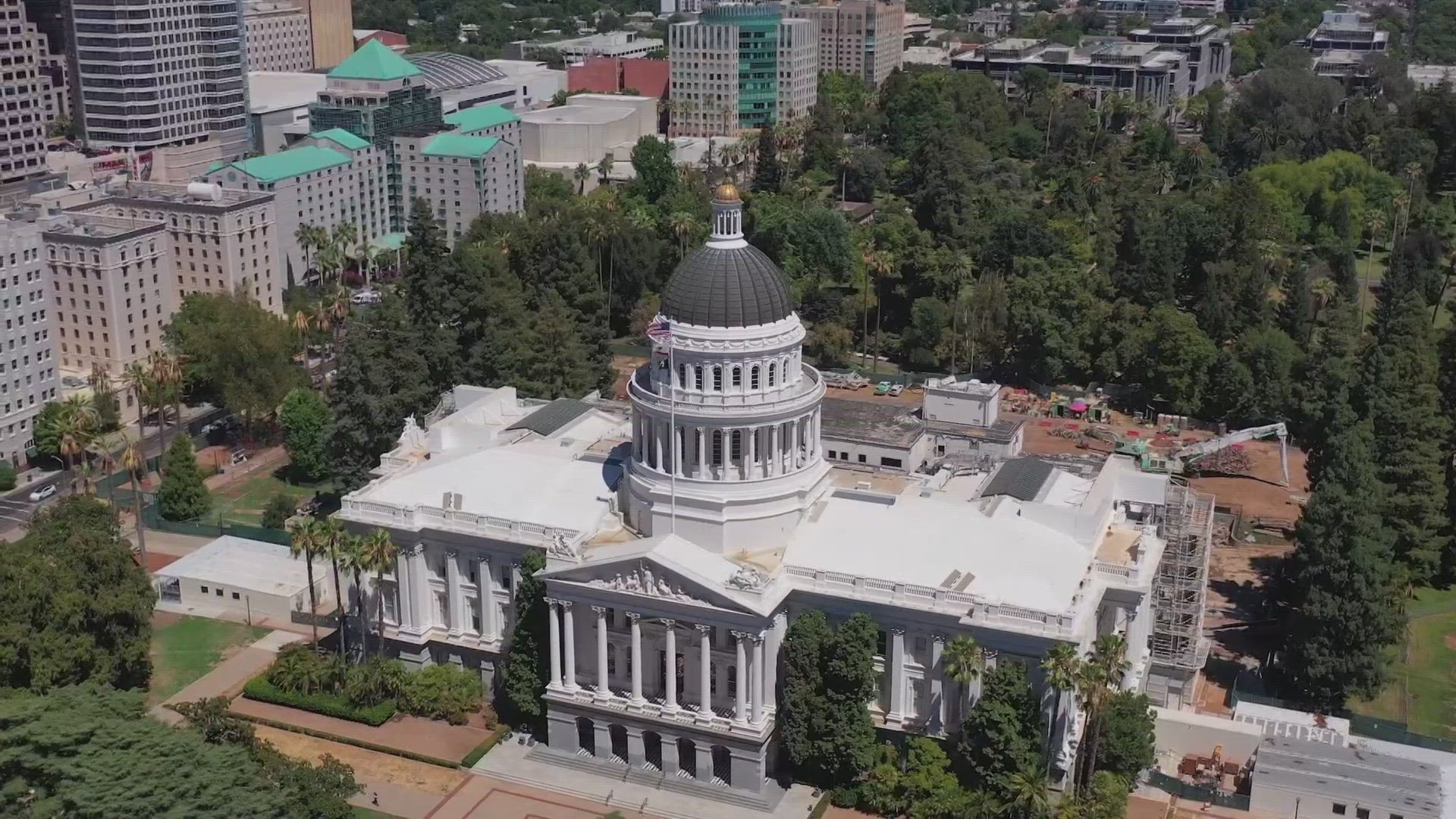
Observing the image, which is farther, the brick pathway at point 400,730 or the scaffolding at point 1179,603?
the scaffolding at point 1179,603

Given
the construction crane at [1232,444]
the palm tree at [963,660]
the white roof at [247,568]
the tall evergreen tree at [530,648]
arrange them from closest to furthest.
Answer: the palm tree at [963,660]
the tall evergreen tree at [530,648]
the white roof at [247,568]
the construction crane at [1232,444]

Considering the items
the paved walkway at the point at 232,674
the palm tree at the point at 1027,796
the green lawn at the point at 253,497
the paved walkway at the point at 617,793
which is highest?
the palm tree at the point at 1027,796

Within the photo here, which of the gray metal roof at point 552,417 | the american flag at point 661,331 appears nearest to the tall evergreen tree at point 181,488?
the gray metal roof at point 552,417

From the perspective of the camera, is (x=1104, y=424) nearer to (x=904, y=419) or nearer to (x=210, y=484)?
(x=904, y=419)

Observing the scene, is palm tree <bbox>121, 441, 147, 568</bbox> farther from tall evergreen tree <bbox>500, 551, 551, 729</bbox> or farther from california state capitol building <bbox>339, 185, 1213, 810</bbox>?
tall evergreen tree <bbox>500, 551, 551, 729</bbox>

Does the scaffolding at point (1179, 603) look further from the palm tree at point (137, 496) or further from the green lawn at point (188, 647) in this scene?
the palm tree at point (137, 496)

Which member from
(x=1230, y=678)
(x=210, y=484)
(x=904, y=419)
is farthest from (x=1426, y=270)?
(x=210, y=484)
